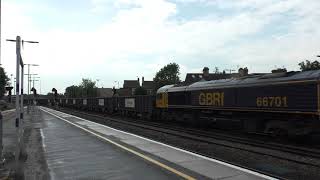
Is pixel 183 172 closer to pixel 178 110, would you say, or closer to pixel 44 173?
pixel 44 173

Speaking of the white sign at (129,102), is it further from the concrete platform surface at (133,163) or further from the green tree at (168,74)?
the green tree at (168,74)

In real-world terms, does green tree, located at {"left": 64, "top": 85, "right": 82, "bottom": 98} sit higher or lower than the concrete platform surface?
higher

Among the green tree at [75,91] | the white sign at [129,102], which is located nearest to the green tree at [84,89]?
the green tree at [75,91]

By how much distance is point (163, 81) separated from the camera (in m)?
131

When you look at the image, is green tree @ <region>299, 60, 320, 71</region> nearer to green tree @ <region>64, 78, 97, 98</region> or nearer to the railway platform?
the railway platform

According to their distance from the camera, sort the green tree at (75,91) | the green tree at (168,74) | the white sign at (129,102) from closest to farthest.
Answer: the white sign at (129,102) < the green tree at (168,74) < the green tree at (75,91)

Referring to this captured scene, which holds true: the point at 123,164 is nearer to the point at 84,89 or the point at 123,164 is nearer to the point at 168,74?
the point at 168,74

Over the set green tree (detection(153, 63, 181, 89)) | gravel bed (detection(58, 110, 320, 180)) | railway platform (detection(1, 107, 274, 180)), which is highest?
Answer: green tree (detection(153, 63, 181, 89))

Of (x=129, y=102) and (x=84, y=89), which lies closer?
(x=129, y=102)

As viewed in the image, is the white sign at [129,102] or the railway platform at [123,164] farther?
the white sign at [129,102]

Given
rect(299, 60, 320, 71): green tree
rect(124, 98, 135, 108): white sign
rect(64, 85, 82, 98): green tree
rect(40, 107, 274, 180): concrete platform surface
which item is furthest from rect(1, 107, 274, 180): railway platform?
rect(64, 85, 82, 98): green tree

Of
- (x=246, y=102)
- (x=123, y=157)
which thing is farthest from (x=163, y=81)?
(x=123, y=157)

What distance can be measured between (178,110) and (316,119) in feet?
47.9

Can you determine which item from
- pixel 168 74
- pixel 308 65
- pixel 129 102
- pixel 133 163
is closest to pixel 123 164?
pixel 133 163
